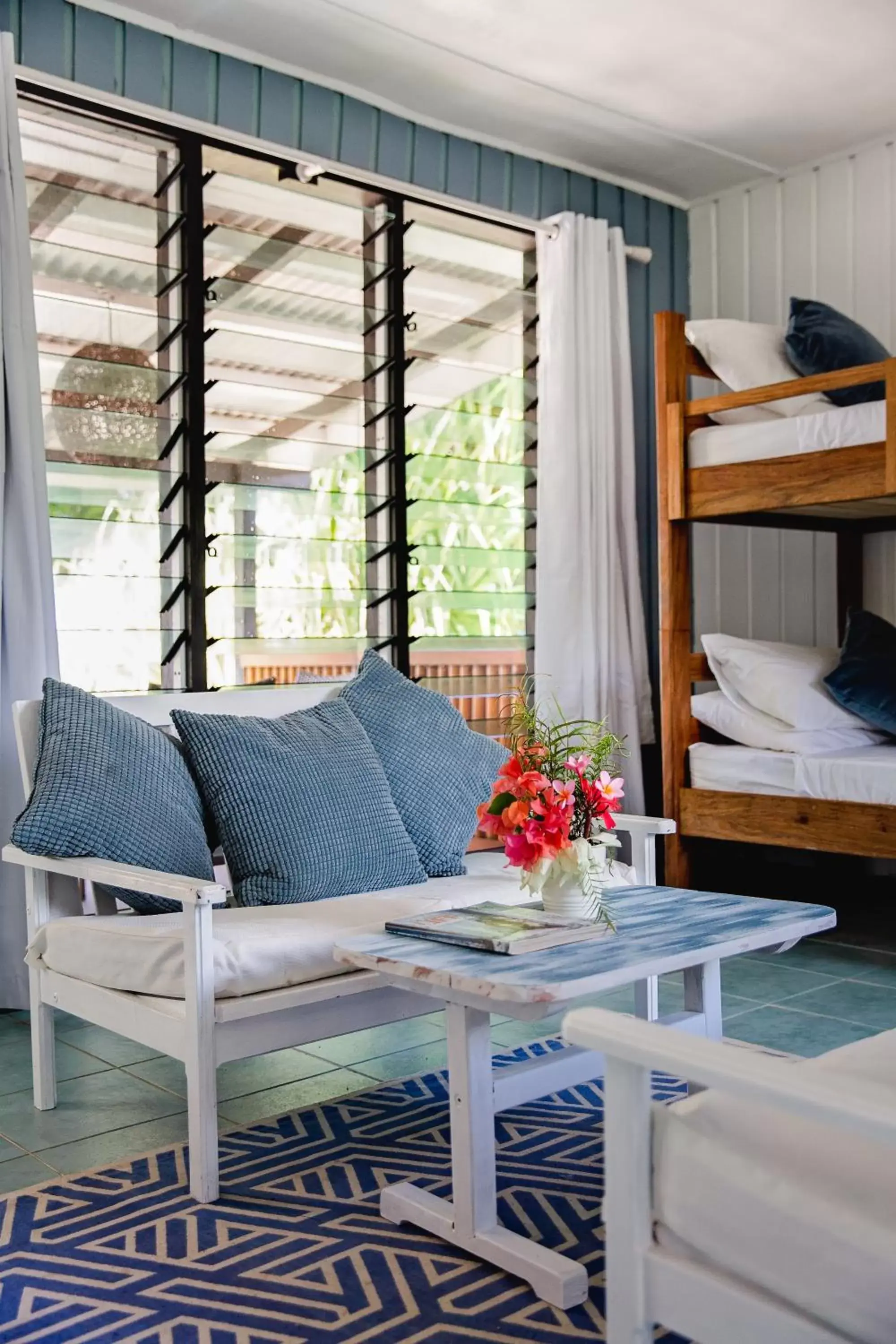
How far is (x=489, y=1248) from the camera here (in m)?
1.79

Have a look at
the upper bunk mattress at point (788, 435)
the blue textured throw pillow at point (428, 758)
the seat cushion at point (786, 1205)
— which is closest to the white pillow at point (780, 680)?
the upper bunk mattress at point (788, 435)

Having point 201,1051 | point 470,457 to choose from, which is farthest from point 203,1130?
point 470,457

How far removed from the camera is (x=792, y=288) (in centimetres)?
481

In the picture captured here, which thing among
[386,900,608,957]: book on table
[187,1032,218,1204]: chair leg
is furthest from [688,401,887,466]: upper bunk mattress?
[187,1032,218,1204]: chair leg

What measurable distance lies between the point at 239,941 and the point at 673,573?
2.40 m

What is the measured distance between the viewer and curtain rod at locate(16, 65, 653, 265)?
340 centimetres

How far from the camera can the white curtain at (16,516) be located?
319cm

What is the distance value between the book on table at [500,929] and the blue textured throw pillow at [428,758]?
706 millimetres

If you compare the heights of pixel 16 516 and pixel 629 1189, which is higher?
pixel 16 516

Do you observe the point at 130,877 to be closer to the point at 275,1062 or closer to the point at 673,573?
the point at 275,1062

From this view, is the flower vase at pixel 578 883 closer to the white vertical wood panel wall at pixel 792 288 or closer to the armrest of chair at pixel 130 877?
the armrest of chair at pixel 130 877

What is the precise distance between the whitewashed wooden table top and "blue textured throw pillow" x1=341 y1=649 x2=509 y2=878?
699 mm

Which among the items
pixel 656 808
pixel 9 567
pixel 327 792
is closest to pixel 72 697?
pixel 327 792

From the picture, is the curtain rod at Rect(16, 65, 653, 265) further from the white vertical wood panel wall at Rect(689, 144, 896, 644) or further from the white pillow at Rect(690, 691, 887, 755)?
the white pillow at Rect(690, 691, 887, 755)
